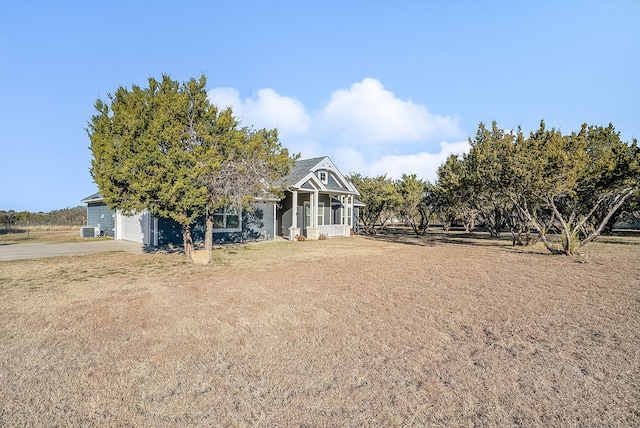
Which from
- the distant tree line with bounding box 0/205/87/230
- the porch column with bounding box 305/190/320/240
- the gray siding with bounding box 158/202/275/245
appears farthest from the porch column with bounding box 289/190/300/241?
the distant tree line with bounding box 0/205/87/230

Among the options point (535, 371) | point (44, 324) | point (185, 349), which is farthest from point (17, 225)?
point (535, 371)

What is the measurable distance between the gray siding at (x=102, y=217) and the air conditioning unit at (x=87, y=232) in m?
0.72

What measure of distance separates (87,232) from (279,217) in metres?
13.8

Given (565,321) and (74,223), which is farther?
(74,223)

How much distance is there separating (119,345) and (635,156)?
67.3 feet

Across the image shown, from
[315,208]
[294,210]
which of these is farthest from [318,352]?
[315,208]

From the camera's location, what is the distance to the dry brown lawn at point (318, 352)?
329 cm

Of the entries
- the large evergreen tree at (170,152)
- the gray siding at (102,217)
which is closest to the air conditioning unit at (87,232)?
the gray siding at (102,217)

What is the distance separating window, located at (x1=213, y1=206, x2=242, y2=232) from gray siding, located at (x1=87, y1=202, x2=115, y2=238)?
8.89 meters

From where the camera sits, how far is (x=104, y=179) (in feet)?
36.9

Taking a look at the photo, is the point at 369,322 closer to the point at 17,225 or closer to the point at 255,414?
the point at 255,414

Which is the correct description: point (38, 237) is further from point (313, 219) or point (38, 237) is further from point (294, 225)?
point (313, 219)

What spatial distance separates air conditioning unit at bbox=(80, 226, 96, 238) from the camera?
24188mm

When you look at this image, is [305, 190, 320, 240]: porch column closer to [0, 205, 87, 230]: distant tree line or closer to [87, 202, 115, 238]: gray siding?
[87, 202, 115, 238]: gray siding
